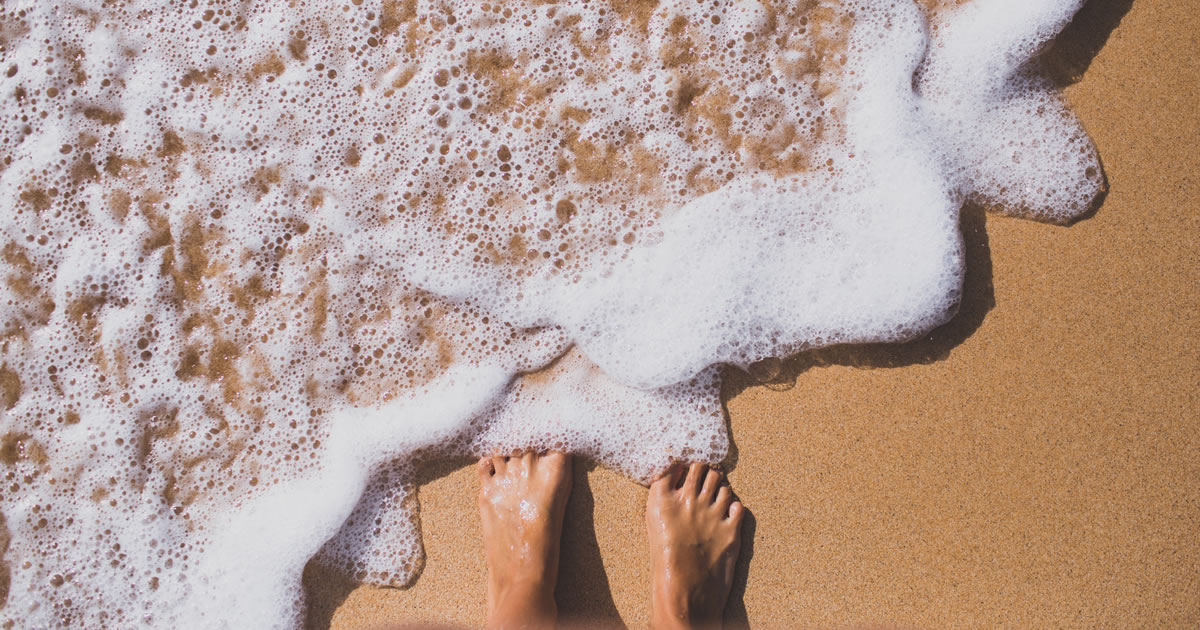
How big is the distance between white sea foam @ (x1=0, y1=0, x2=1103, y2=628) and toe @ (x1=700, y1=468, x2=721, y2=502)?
0.05 meters

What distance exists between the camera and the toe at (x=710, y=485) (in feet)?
5.51

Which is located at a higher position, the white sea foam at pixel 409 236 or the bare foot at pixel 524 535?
the white sea foam at pixel 409 236

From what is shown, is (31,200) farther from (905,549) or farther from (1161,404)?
(1161,404)

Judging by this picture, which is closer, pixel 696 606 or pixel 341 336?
pixel 696 606

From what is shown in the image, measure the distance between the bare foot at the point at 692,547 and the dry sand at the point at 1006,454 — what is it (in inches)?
1.6

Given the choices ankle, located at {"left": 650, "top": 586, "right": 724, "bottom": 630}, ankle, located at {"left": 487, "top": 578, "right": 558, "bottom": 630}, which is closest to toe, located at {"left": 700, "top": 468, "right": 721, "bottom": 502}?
ankle, located at {"left": 650, "top": 586, "right": 724, "bottom": 630}

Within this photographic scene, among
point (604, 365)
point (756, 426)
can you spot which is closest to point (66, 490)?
point (604, 365)

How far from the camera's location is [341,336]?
5.87 ft

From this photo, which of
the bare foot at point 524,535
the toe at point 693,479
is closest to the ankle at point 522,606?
the bare foot at point 524,535

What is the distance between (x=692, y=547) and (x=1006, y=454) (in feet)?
2.55

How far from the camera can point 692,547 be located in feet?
5.43

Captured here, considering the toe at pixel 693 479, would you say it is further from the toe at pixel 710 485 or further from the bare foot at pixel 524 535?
the bare foot at pixel 524 535

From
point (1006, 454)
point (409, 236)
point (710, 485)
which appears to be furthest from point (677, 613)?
point (409, 236)

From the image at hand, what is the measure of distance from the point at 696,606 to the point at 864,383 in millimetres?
669
